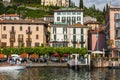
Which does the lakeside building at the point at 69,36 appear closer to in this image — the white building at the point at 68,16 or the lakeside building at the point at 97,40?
the lakeside building at the point at 97,40

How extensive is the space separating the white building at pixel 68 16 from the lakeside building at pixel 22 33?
26.4 m

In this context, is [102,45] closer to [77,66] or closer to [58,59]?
[58,59]

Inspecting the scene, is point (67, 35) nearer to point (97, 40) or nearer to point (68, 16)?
point (97, 40)

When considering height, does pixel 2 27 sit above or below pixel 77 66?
above

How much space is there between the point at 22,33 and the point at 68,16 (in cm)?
3152

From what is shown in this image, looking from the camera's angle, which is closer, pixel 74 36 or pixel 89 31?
pixel 74 36

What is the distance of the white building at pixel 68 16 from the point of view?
472ft

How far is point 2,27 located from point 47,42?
18.4 m

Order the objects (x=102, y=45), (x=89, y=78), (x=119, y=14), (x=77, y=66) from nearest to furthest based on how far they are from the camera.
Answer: (x=89, y=78), (x=77, y=66), (x=119, y=14), (x=102, y=45)

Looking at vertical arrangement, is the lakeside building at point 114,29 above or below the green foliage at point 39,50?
above

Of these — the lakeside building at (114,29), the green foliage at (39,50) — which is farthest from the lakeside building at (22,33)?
the lakeside building at (114,29)

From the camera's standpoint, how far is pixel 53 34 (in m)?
123

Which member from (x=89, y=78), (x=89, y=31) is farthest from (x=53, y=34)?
(x=89, y=78)

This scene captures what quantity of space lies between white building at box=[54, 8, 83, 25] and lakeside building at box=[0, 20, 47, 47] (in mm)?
26371
